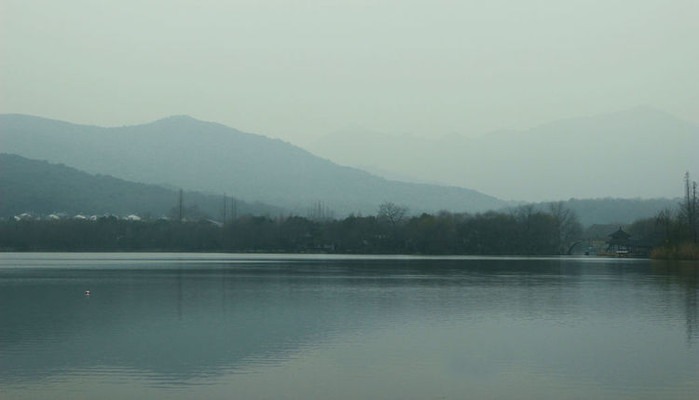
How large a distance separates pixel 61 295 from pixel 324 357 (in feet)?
75.4

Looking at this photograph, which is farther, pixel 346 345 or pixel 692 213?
pixel 692 213

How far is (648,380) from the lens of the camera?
57.8 ft

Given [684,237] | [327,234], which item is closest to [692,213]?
[684,237]

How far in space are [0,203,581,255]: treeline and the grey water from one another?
97.1m

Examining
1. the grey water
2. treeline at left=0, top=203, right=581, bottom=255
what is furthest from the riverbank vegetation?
the grey water

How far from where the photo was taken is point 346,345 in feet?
73.3

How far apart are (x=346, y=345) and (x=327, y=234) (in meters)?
127

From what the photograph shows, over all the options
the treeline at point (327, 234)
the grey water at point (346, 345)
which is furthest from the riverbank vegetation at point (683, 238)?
the grey water at point (346, 345)

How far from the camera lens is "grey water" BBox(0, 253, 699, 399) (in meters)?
16.7

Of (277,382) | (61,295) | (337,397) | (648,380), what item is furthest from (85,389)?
(61,295)

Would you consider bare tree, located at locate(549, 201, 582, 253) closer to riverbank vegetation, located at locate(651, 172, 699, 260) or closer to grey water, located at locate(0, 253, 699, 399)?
riverbank vegetation, located at locate(651, 172, 699, 260)

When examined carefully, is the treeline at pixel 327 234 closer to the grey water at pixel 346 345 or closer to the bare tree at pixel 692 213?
the bare tree at pixel 692 213

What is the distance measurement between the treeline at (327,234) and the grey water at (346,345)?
97.1 m

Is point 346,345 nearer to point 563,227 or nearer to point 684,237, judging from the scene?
point 684,237
